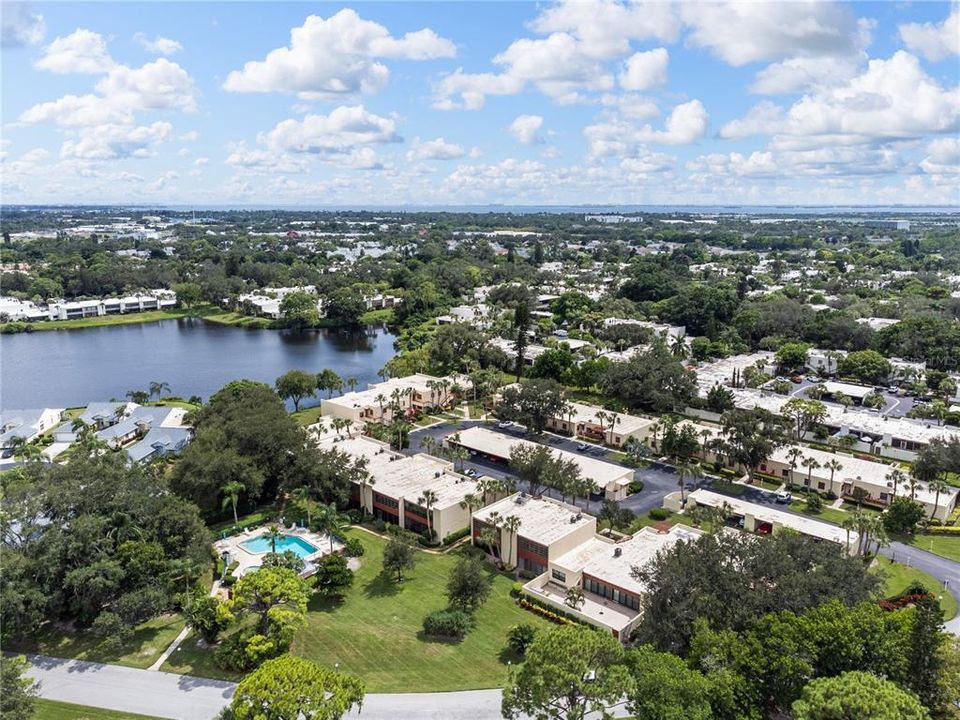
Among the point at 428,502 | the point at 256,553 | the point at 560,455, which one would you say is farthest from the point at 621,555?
the point at 256,553

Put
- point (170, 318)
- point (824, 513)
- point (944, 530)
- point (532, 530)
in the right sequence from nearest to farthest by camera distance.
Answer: point (532, 530) < point (944, 530) < point (824, 513) < point (170, 318)

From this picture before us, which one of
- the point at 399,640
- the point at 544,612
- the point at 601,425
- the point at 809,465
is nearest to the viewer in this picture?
the point at 399,640

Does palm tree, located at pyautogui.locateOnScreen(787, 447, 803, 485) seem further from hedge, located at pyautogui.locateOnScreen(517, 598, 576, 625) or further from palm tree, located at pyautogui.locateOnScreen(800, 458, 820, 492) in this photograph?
hedge, located at pyautogui.locateOnScreen(517, 598, 576, 625)

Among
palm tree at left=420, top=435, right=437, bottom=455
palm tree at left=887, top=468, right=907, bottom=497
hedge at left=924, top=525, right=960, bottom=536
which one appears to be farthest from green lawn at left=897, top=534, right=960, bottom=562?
palm tree at left=420, top=435, right=437, bottom=455

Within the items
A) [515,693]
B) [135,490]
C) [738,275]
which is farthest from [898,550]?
[738,275]

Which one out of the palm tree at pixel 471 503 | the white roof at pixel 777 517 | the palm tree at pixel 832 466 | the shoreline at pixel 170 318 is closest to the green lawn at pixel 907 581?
the white roof at pixel 777 517

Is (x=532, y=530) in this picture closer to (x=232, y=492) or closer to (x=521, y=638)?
(x=521, y=638)

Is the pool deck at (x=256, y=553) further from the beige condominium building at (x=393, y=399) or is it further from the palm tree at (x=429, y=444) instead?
the beige condominium building at (x=393, y=399)

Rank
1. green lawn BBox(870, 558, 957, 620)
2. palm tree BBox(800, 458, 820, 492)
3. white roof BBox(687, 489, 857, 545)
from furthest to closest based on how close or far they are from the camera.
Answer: palm tree BBox(800, 458, 820, 492), white roof BBox(687, 489, 857, 545), green lawn BBox(870, 558, 957, 620)
